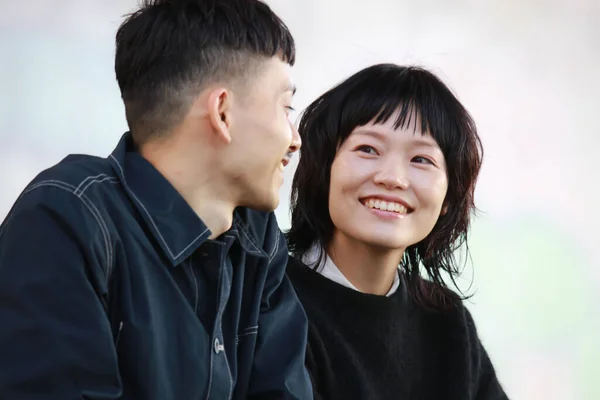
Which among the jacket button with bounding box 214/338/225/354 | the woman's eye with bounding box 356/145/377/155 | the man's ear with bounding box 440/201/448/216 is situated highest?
the woman's eye with bounding box 356/145/377/155

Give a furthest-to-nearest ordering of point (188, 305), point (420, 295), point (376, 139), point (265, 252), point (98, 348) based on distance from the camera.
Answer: point (420, 295) → point (376, 139) → point (265, 252) → point (188, 305) → point (98, 348)

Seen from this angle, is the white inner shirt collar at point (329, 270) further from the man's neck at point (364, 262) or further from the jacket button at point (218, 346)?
the jacket button at point (218, 346)

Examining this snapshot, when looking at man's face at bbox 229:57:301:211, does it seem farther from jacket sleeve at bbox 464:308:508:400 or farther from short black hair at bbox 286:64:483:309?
jacket sleeve at bbox 464:308:508:400

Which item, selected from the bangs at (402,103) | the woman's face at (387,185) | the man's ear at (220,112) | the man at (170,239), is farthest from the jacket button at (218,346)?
the bangs at (402,103)

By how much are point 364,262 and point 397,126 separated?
9.4 inches

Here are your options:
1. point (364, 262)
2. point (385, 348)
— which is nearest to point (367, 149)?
point (364, 262)

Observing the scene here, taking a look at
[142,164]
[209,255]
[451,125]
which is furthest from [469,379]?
[142,164]

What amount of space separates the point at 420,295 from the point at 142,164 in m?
0.68

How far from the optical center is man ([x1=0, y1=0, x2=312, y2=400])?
107cm

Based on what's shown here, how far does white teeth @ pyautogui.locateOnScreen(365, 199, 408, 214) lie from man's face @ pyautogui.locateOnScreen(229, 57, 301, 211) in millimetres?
300

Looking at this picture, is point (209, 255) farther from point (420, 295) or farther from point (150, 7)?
point (420, 295)

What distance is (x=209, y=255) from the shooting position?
124 cm

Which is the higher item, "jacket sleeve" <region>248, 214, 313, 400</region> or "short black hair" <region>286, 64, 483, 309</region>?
"short black hair" <region>286, 64, 483, 309</region>

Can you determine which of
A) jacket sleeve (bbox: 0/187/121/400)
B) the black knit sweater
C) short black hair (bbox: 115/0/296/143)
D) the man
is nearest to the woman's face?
the black knit sweater
